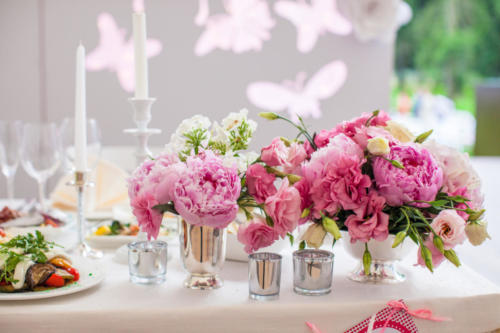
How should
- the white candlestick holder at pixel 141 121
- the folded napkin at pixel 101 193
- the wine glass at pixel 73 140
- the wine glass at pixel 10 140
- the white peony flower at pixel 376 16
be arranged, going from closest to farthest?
the white candlestick holder at pixel 141 121 → the wine glass at pixel 73 140 → the wine glass at pixel 10 140 → the folded napkin at pixel 101 193 → the white peony flower at pixel 376 16

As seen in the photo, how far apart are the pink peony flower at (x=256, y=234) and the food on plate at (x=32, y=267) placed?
10.4 inches

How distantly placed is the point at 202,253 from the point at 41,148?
577 millimetres

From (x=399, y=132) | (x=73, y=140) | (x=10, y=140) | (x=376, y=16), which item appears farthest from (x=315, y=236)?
(x=376, y=16)

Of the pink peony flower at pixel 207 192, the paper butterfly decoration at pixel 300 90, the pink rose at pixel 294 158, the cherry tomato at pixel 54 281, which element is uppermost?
the paper butterfly decoration at pixel 300 90

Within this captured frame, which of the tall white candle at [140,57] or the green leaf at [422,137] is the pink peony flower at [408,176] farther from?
the tall white candle at [140,57]

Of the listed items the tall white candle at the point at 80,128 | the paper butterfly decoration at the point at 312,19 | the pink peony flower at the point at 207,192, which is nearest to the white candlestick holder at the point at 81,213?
the tall white candle at the point at 80,128

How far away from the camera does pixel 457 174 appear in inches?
34.6

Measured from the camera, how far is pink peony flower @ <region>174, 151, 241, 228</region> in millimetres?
784

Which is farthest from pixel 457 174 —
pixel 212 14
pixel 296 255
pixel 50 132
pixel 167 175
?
pixel 212 14

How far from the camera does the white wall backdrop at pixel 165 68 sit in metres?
2.79

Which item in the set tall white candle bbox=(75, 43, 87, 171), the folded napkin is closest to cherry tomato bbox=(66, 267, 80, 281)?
tall white candle bbox=(75, 43, 87, 171)

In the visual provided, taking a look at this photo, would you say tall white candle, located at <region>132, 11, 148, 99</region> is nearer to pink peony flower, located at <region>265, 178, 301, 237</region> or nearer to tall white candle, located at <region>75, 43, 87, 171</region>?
tall white candle, located at <region>75, 43, 87, 171</region>

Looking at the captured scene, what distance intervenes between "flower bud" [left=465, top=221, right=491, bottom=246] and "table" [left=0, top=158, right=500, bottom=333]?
0.10 meters

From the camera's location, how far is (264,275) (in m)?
0.84
